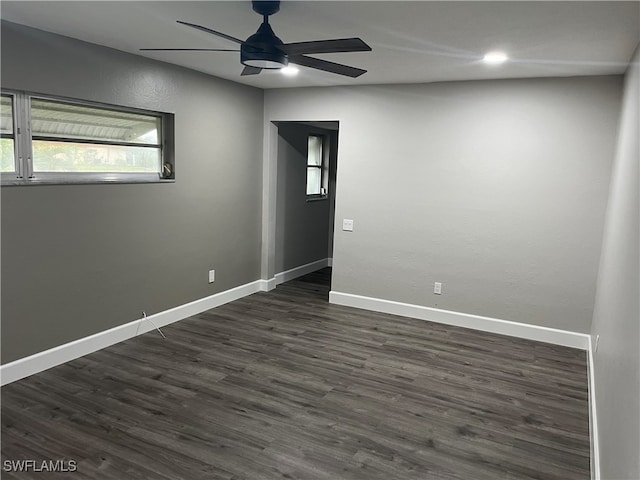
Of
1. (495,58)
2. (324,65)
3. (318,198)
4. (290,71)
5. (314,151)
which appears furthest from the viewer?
(318,198)

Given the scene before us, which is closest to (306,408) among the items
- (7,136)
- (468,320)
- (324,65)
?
(324,65)

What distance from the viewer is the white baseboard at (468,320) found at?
4391mm

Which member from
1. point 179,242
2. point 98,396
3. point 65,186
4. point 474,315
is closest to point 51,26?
point 65,186

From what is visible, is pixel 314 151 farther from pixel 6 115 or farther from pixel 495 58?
pixel 6 115

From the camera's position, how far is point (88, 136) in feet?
12.4

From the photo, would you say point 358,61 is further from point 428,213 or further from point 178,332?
point 178,332

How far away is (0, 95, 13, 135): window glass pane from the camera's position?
3156 mm

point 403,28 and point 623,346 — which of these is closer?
point 623,346

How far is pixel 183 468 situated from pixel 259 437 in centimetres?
47

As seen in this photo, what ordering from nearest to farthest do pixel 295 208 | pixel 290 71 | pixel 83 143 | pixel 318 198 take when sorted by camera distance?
1. pixel 83 143
2. pixel 290 71
3. pixel 295 208
4. pixel 318 198

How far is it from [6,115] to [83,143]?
604 mm

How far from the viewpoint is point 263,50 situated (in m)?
2.52

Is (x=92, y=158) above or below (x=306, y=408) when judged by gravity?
above

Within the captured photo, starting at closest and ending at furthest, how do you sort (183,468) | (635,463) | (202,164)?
1. (635,463)
2. (183,468)
3. (202,164)
